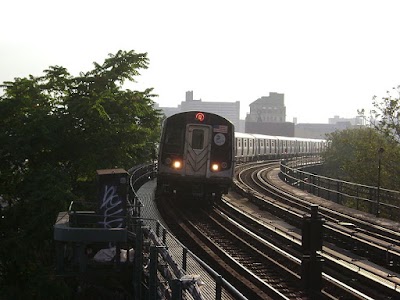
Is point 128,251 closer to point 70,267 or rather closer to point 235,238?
point 70,267

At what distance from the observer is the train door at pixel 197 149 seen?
21641 mm

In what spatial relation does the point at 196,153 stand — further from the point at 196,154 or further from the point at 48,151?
the point at 48,151

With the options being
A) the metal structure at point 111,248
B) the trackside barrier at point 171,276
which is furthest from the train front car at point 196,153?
the trackside barrier at point 171,276

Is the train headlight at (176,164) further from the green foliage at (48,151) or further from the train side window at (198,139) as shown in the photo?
the green foliage at (48,151)

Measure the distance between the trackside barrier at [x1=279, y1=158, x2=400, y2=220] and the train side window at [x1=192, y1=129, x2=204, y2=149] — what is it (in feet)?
22.9

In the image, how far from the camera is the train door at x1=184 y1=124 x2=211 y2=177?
21641 mm

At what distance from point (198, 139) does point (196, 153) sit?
22.3 inches

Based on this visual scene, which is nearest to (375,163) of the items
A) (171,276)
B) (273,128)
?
(171,276)

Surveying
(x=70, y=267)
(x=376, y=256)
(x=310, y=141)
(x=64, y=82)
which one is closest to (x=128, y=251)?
(x=70, y=267)

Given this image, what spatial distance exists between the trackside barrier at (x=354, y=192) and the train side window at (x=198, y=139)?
6.98 m

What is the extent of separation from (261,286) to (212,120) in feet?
34.6

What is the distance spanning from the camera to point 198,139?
2178 centimetres

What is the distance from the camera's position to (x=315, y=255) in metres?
11.0

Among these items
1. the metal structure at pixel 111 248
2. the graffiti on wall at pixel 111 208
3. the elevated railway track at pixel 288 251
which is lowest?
the elevated railway track at pixel 288 251
